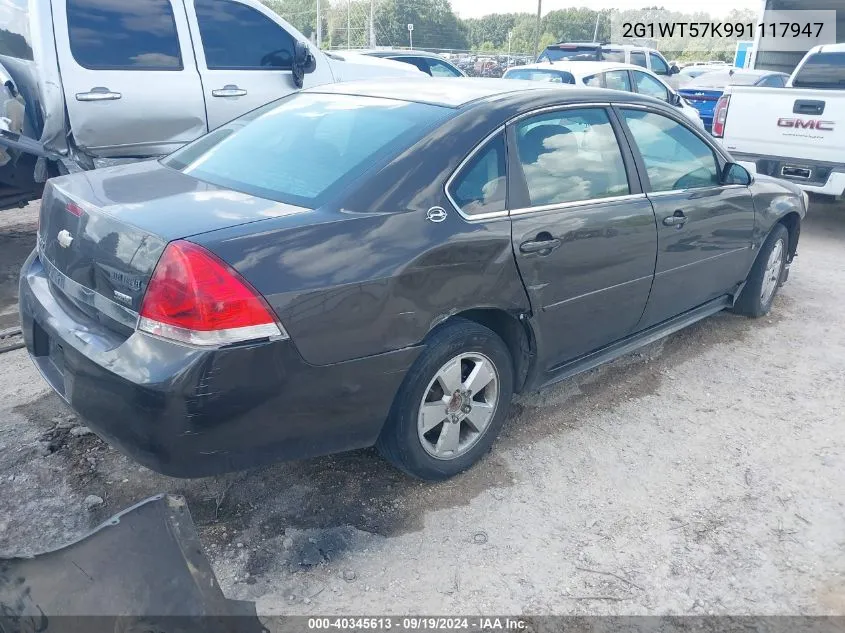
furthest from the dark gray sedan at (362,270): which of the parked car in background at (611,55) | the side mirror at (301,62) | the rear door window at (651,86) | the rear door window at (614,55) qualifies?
the rear door window at (614,55)

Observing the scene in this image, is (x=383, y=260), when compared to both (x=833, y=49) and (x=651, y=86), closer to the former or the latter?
(x=833, y=49)

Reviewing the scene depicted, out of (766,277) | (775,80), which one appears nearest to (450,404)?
(766,277)

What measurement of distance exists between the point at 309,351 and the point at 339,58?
5.59 metres

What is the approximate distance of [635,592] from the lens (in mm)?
2604

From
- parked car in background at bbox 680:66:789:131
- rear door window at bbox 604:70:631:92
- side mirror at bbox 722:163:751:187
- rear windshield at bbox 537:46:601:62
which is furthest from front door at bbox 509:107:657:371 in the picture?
rear windshield at bbox 537:46:601:62

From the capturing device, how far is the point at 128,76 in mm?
5469

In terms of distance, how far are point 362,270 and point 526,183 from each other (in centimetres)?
103

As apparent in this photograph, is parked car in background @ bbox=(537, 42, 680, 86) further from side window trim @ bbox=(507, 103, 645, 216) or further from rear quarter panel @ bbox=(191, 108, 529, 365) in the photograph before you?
rear quarter panel @ bbox=(191, 108, 529, 365)

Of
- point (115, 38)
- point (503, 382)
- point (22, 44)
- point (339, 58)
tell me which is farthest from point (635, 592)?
point (339, 58)

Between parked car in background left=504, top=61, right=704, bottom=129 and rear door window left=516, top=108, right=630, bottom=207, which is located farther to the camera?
parked car in background left=504, top=61, right=704, bottom=129

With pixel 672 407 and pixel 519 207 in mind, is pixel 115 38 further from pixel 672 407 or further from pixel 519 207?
pixel 672 407

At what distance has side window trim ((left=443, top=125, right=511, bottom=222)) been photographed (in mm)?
2922

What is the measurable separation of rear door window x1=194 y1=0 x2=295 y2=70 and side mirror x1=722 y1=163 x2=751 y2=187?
3.99 metres

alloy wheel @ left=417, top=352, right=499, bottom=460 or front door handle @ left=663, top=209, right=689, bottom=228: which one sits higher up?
front door handle @ left=663, top=209, right=689, bottom=228
